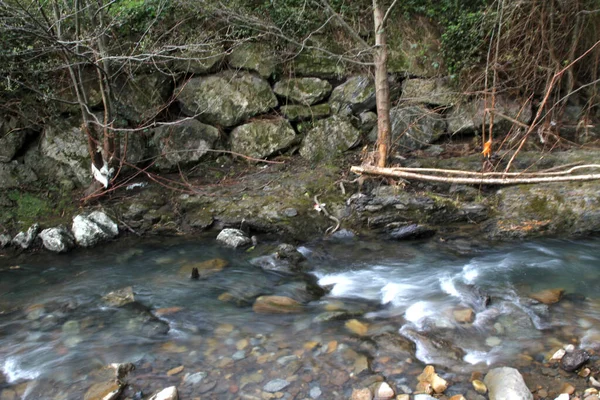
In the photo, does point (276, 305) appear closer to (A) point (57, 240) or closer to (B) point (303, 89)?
(A) point (57, 240)

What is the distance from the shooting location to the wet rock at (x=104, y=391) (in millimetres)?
3133

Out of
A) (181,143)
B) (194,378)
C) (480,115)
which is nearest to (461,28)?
(480,115)

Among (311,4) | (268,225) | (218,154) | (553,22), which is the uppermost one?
(311,4)

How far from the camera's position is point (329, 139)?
8.02 metres

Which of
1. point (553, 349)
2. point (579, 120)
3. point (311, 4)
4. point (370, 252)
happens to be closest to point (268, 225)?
point (370, 252)

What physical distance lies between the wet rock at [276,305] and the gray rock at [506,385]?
192 centimetres

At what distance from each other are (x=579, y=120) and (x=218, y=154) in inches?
268

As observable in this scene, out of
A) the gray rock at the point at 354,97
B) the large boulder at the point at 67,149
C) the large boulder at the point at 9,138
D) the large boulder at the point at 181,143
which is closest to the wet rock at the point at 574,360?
the gray rock at the point at 354,97

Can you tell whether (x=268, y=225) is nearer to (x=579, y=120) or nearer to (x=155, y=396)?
(x=155, y=396)

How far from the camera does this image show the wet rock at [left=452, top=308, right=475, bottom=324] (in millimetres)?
3904

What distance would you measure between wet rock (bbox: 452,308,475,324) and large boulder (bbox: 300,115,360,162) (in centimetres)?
436

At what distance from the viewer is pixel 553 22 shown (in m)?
7.56

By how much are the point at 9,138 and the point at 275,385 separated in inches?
268

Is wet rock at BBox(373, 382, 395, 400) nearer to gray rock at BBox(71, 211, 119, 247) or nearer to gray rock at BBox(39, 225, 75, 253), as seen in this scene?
gray rock at BBox(71, 211, 119, 247)
